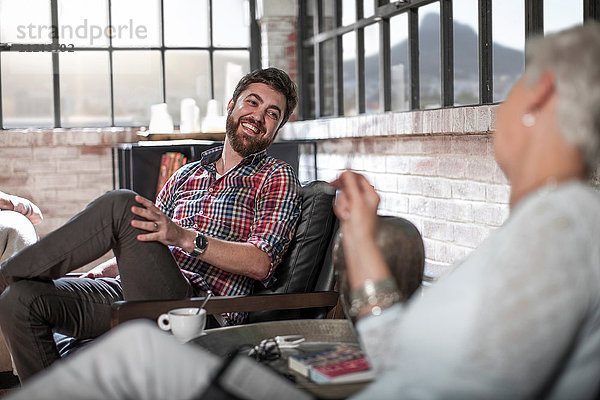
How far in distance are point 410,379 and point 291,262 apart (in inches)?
Result: 59.0

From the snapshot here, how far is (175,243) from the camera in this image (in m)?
2.27

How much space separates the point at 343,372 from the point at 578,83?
0.73 meters

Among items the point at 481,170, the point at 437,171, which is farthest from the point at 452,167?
the point at 481,170

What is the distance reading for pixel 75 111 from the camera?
6.27 m

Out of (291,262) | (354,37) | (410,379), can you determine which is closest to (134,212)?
(291,262)

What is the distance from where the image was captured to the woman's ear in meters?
1.05

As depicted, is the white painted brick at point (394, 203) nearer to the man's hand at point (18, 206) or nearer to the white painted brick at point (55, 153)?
the man's hand at point (18, 206)

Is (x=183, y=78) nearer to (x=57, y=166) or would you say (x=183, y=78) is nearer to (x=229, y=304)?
(x=57, y=166)

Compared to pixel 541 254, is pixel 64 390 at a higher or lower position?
lower

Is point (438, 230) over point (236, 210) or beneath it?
beneath

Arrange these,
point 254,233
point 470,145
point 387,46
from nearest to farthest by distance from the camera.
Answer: point 254,233
point 470,145
point 387,46

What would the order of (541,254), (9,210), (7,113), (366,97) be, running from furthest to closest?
(7,113), (366,97), (9,210), (541,254)

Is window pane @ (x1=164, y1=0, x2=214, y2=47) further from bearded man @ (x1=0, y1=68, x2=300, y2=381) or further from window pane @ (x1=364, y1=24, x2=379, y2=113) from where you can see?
bearded man @ (x1=0, y1=68, x2=300, y2=381)

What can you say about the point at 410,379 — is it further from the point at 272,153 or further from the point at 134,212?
the point at 272,153
